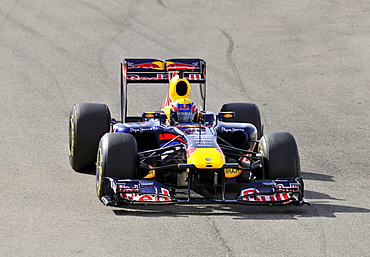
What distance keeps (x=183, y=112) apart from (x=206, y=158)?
2017mm

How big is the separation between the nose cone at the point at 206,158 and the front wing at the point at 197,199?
386mm

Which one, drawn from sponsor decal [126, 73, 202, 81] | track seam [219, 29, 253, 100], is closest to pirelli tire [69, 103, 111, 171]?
sponsor decal [126, 73, 202, 81]

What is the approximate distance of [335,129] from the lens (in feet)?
55.2

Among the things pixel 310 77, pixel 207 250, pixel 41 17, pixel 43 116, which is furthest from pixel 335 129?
pixel 41 17

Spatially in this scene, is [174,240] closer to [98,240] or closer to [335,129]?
[98,240]

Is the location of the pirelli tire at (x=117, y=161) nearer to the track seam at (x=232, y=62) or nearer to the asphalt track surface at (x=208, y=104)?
the asphalt track surface at (x=208, y=104)

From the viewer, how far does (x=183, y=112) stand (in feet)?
41.5

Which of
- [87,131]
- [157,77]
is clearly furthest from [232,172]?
[157,77]

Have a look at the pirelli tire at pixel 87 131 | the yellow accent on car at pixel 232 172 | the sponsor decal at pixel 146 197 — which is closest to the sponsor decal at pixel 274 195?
the yellow accent on car at pixel 232 172

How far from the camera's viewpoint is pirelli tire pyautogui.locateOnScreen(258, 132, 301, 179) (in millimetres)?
11250

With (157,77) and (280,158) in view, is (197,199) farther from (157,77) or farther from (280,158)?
(157,77)

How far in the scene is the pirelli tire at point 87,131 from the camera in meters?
12.9

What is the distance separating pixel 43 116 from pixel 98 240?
800 cm

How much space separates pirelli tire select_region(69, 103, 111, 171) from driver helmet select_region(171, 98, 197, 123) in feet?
3.68
